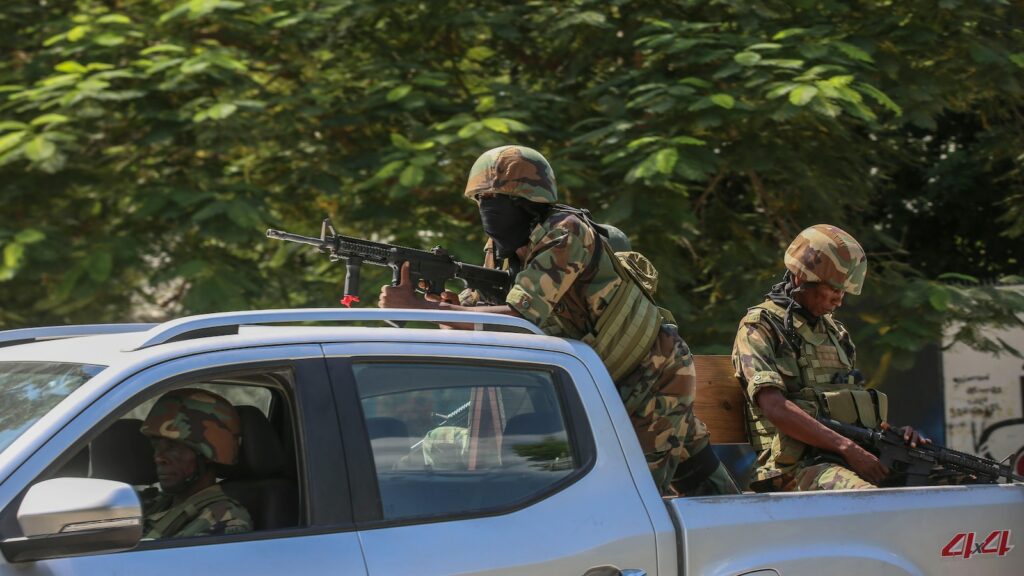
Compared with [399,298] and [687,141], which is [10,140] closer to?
[687,141]

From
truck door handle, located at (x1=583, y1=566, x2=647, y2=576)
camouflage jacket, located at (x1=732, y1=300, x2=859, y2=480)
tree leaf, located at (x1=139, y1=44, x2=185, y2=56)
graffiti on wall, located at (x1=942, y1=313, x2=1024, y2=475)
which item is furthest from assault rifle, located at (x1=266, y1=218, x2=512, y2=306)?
graffiti on wall, located at (x1=942, y1=313, x2=1024, y2=475)

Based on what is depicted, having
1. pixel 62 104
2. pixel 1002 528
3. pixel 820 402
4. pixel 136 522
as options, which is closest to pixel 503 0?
pixel 62 104

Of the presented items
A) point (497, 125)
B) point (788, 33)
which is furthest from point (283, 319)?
point (788, 33)

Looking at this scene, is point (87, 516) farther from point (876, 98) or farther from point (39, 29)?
point (39, 29)

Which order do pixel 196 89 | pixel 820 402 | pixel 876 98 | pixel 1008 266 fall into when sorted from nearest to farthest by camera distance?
pixel 820 402, pixel 876 98, pixel 196 89, pixel 1008 266

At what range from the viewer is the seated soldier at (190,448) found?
2846 mm

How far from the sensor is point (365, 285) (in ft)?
25.1

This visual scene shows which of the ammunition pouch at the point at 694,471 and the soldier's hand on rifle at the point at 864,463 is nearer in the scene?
the ammunition pouch at the point at 694,471

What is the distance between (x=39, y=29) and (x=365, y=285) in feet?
9.65

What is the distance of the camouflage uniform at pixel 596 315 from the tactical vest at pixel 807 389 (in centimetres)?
79

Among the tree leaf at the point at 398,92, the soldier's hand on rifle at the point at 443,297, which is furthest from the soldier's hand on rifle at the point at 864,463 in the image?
the tree leaf at the point at 398,92

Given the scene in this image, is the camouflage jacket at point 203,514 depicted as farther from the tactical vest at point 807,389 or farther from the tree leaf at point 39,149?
the tree leaf at point 39,149

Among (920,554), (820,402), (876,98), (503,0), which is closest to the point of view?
(920,554)

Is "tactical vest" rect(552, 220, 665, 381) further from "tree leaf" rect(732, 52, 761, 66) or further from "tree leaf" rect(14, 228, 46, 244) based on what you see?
"tree leaf" rect(14, 228, 46, 244)
